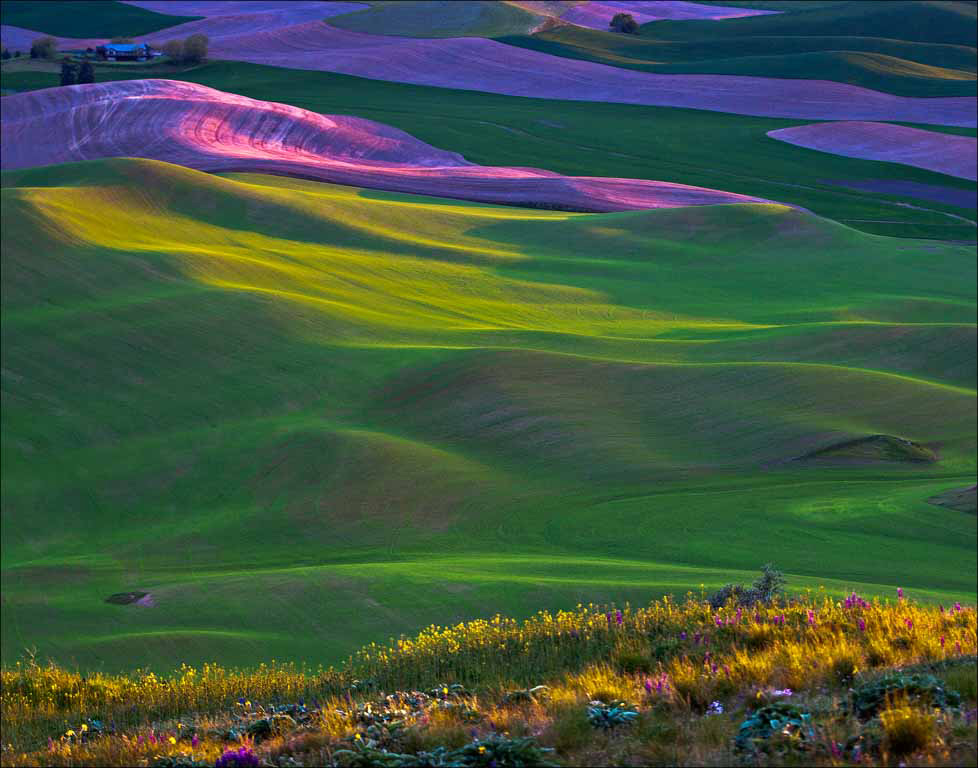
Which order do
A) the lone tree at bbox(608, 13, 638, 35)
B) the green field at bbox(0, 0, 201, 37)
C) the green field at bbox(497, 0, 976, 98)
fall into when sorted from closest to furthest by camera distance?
the green field at bbox(497, 0, 976, 98)
the green field at bbox(0, 0, 201, 37)
the lone tree at bbox(608, 13, 638, 35)

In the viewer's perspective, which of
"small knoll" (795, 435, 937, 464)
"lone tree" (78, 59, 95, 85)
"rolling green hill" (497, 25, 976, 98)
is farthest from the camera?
"rolling green hill" (497, 25, 976, 98)

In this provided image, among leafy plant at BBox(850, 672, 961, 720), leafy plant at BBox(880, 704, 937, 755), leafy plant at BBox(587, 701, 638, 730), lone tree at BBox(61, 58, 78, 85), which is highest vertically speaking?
lone tree at BBox(61, 58, 78, 85)

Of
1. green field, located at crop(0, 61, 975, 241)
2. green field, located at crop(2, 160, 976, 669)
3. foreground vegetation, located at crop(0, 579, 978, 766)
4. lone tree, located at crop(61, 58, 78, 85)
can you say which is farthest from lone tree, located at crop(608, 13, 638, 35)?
foreground vegetation, located at crop(0, 579, 978, 766)

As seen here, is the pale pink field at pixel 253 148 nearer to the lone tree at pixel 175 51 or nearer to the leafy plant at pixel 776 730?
the lone tree at pixel 175 51

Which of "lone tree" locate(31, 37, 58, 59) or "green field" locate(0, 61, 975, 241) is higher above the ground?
"lone tree" locate(31, 37, 58, 59)

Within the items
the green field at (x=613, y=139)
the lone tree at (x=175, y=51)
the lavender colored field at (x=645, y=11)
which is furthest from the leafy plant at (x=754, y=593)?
the lavender colored field at (x=645, y=11)

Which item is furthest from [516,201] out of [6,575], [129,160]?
[6,575]

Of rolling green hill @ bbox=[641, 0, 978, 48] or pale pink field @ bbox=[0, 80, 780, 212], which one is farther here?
rolling green hill @ bbox=[641, 0, 978, 48]

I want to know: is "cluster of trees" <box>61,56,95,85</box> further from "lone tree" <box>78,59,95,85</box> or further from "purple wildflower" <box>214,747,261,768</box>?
"purple wildflower" <box>214,747,261,768</box>
